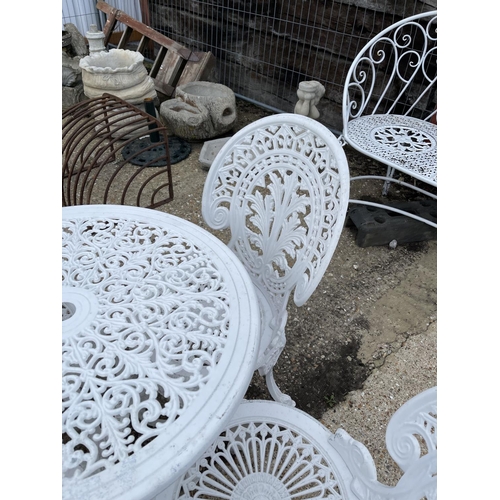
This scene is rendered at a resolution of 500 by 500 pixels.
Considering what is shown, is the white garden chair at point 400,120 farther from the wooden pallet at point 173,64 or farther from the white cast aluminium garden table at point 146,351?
the wooden pallet at point 173,64

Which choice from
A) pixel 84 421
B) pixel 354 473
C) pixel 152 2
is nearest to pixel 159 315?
pixel 84 421

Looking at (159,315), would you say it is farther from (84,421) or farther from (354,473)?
(354,473)

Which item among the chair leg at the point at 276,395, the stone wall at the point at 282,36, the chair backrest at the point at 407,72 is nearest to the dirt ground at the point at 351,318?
the chair leg at the point at 276,395

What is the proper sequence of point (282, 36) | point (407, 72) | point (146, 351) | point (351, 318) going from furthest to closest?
point (282, 36) < point (407, 72) < point (351, 318) < point (146, 351)

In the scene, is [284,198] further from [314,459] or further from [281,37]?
[281,37]

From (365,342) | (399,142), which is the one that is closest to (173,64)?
(399,142)

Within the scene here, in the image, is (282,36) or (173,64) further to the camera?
(173,64)

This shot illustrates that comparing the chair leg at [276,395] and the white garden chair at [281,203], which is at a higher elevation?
the white garden chair at [281,203]

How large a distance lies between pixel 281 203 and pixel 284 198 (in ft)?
0.08

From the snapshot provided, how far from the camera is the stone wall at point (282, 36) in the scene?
129 inches

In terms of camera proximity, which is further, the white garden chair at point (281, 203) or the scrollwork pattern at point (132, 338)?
the white garden chair at point (281, 203)

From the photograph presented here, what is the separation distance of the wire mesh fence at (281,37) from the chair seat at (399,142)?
3.50 feet

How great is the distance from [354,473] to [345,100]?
2062 millimetres

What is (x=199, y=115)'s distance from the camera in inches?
136
